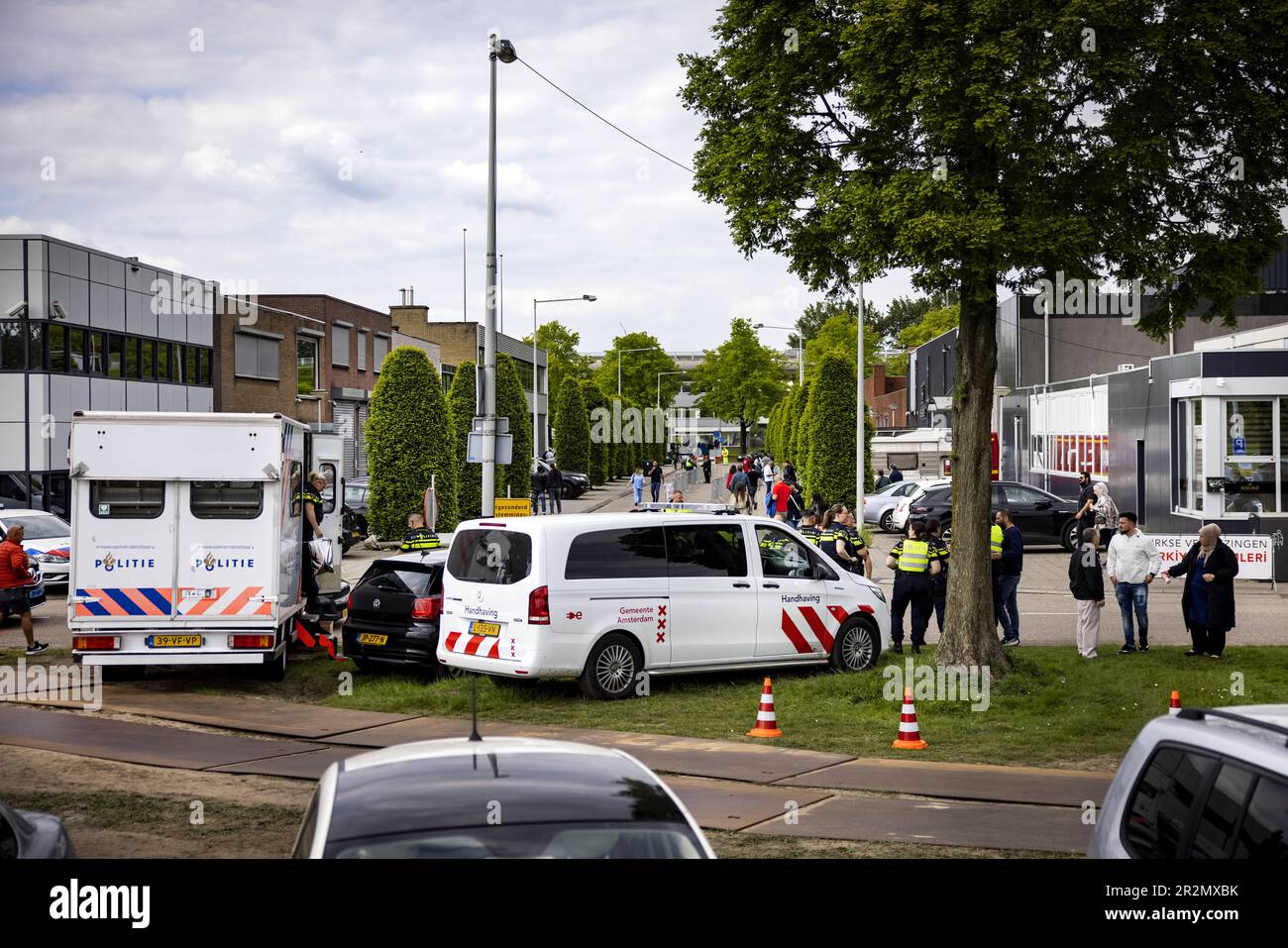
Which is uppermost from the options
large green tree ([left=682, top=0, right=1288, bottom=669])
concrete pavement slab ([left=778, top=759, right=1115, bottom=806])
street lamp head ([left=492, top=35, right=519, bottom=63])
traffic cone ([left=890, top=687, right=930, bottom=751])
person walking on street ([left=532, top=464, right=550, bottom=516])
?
street lamp head ([left=492, top=35, right=519, bottom=63])

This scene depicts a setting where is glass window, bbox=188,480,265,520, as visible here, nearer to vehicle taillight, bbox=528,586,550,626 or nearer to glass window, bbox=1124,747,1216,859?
vehicle taillight, bbox=528,586,550,626

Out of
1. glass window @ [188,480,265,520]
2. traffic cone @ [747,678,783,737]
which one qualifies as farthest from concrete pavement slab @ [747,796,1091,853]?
glass window @ [188,480,265,520]

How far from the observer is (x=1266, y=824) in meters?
3.78

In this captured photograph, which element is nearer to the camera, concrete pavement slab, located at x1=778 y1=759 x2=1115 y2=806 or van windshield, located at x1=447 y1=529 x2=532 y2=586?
concrete pavement slab, located at x1=778 y1=759 x2=1115 y2=806

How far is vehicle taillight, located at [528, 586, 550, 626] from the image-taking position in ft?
43.1

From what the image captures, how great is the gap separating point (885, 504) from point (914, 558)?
22.0m

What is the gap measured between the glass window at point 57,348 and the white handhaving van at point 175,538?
22872 mm

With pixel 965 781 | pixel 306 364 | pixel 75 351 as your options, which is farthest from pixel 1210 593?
pixel 306 364

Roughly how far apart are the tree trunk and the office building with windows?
1013 inches

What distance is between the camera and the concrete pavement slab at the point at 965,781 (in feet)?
32.3

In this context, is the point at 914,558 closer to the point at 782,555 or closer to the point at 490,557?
the point at 782,555

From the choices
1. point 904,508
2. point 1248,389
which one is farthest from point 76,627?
point 904,508

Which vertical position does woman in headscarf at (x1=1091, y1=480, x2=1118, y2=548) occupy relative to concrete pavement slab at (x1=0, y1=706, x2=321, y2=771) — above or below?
above

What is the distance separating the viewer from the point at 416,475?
1346 inches
